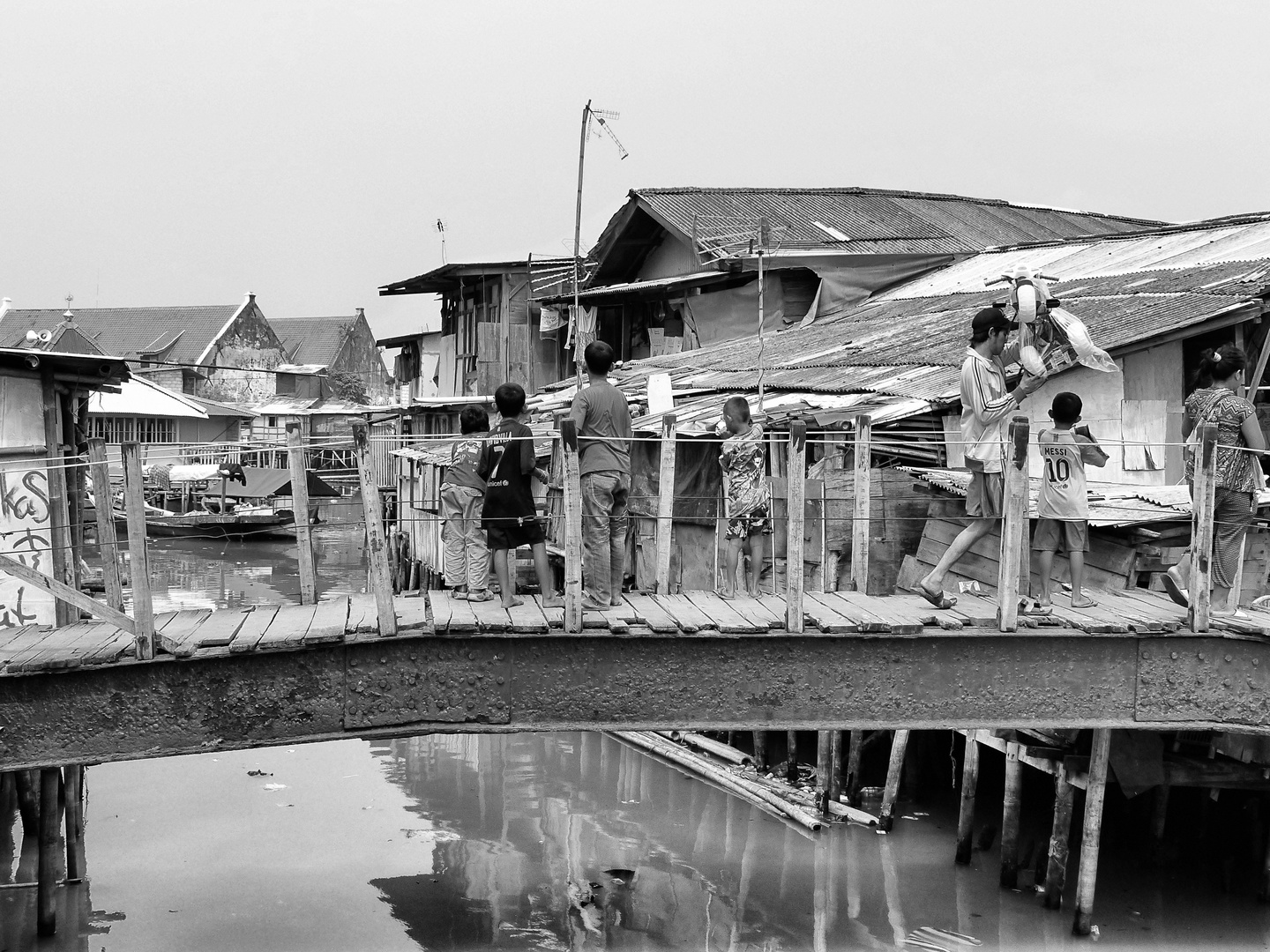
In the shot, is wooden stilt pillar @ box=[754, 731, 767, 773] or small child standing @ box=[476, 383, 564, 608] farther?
wooden stilt pillar @ box=[754, 731, 767, 773]

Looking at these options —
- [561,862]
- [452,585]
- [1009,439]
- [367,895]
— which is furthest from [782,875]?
[1009,439]

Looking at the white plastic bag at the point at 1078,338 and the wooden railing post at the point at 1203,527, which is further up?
the white plastic bag at the point at 1078,338

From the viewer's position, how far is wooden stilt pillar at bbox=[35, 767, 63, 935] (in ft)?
33.8

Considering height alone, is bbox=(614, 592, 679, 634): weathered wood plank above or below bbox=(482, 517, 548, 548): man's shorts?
below

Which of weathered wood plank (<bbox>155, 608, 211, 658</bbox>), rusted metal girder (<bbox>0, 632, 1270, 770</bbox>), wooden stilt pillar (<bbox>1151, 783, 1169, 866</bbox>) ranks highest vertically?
weathered wood plank (<bbox>155, 608, 211, 658</bbox>)

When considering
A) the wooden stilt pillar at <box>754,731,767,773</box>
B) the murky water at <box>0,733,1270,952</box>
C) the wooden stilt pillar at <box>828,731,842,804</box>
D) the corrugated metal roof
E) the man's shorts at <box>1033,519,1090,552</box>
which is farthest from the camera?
the corrugated metal roof

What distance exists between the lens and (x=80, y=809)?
37.1ft

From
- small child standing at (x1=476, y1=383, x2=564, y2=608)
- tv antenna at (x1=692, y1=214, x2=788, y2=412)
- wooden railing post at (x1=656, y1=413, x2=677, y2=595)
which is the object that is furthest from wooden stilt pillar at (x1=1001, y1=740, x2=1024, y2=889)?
tv antenna at (x1=692, y1=214, x2=788, y2=412)

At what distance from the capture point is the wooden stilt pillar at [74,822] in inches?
432

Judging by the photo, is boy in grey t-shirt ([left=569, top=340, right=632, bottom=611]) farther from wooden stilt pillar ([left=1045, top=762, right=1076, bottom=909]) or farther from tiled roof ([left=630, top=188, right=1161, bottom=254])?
tiled roof ([left=630, top=188, right=1161, bottom=254])

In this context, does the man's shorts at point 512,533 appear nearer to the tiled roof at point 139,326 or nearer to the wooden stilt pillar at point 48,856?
the wooden stilt pillar at point 48,856

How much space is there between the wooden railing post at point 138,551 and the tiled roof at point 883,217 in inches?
643

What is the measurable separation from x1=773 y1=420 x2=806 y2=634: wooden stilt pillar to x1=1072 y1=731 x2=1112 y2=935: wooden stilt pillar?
387cm

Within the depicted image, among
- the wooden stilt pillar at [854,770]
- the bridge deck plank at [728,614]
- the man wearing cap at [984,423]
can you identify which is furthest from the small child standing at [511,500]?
the wooden stilt pillar at [854,770]
